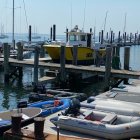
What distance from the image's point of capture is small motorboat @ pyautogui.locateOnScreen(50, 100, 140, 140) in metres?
10.2

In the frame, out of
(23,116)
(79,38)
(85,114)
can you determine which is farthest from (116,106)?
(79,38)

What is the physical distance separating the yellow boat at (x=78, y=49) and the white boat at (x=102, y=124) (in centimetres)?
1489

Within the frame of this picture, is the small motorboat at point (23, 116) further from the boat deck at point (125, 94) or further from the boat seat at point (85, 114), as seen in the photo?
the boat deck at point (125, 94)

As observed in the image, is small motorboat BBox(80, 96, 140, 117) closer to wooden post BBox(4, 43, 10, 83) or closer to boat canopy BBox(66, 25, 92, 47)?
wooden post BBox(4, 43, 10, 83)

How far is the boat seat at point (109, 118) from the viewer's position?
426 inches

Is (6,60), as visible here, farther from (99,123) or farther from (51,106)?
(99,123)

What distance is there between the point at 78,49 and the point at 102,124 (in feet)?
54.7

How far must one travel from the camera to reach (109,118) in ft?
36.3

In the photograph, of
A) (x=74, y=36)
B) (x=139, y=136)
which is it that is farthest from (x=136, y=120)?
(x=74, y=36)

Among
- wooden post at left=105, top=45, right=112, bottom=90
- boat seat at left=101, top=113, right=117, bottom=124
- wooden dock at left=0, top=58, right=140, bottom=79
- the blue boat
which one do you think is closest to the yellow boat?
wooden dock at left=0, top=58, right=140, bottom=79

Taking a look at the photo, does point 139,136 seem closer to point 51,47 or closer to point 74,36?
point 51,47

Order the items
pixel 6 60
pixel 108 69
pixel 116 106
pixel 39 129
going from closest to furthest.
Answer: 1. pixel 39 129
2. pixel 116 106
3. pixel 108 69
4. pixel 6 60

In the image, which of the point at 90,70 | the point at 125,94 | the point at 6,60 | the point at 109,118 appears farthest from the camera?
the point at 6,60

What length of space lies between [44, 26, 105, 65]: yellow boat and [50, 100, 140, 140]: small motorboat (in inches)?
578
